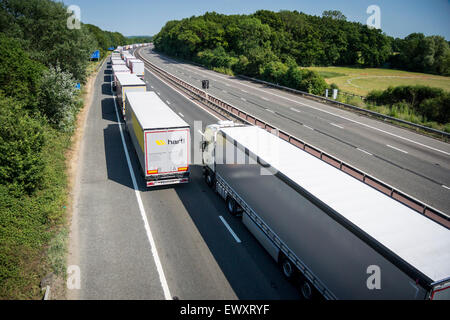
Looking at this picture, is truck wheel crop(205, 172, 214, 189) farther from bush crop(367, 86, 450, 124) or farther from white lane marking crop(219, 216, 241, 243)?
bush crop(367, 86, 450, 124)

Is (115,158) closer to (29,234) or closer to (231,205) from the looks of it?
(29,234)

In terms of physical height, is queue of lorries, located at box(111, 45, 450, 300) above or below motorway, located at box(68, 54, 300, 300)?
above

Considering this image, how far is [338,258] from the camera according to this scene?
7.66 metres

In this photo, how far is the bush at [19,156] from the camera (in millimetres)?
13844

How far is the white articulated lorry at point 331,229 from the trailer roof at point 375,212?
0.07 feet

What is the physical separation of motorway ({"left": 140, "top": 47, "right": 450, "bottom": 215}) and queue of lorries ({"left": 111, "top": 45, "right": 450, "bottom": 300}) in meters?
8.74

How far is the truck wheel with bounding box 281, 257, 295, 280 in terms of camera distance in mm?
9812

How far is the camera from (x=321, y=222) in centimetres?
815

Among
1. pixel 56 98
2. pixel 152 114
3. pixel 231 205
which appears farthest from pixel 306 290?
pixel 56 98

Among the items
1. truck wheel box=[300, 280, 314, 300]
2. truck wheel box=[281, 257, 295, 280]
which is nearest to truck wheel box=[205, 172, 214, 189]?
truck wheel box=[281, 257, 295, 280]

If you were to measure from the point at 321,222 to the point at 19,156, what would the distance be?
13.5 m

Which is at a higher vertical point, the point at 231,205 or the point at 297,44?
the point at 297,44
